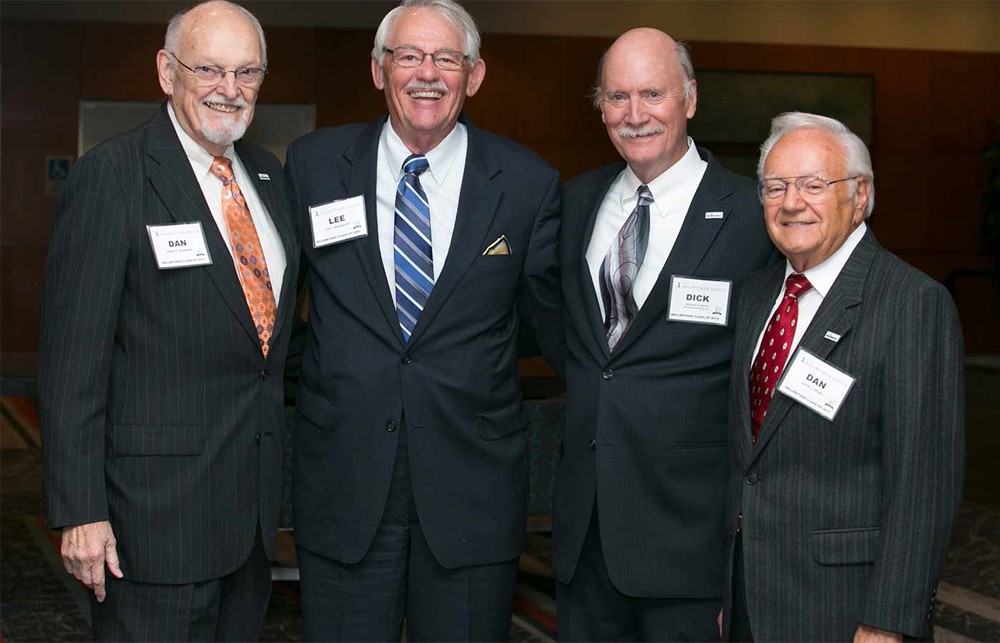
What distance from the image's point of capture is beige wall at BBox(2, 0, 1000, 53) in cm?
945

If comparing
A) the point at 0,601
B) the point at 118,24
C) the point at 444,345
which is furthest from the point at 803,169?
the point at 118,24

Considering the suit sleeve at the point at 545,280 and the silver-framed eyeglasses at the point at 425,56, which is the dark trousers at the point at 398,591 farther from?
the silver-framed eyeglasses at the point at 425,56

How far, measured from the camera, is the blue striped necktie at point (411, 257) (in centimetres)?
257

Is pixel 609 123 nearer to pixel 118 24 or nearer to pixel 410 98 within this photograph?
pixel 410 98

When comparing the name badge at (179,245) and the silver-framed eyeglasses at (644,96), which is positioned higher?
the silver-framed eyeglasses at (644,96)

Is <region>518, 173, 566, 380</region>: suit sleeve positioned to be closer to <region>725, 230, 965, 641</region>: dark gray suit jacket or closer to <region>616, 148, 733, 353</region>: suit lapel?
<region>616, 148, 733, 353</region>: suit lapel

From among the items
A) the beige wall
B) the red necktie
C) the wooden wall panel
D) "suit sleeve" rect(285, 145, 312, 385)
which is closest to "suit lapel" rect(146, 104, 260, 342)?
"suit sleeve" rect(285, 145, 312, 385)

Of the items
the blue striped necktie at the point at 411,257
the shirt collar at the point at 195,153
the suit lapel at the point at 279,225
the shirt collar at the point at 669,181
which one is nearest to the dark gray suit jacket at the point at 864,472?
the shirt collar at the point at 669,181

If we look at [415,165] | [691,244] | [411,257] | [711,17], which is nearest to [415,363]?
[411,257]

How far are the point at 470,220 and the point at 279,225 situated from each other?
1.41 feet

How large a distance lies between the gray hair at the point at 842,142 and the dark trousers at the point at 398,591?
103 cm

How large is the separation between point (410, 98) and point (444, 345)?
0.57m

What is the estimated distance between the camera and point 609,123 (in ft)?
8.89

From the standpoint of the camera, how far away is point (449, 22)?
2646 mm
